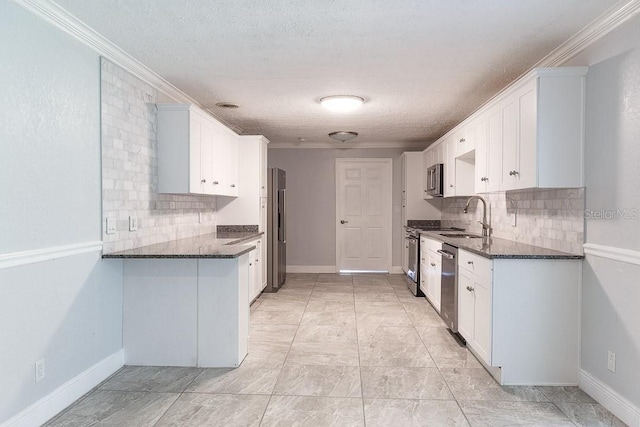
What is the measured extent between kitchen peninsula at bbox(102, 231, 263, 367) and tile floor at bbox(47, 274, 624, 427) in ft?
0.43

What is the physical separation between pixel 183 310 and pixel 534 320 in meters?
2.54

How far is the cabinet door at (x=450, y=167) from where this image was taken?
476 cm

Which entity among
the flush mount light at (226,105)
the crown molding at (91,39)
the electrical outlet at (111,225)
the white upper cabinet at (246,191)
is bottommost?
the electrical outlet at (111,225)

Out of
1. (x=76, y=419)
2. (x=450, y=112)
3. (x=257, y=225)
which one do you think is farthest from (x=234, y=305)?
(x=450, y=112)

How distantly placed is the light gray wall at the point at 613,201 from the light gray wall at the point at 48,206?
334 centimetres

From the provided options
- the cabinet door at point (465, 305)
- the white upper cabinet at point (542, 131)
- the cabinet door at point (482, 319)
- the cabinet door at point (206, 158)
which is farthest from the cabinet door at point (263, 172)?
the cabinet door at point (482, 319)

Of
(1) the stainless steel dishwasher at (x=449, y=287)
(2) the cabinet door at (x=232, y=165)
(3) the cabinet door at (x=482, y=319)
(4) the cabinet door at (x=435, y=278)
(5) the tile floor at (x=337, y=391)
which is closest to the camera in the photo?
(5) the tile floor at (x=337, y=391)

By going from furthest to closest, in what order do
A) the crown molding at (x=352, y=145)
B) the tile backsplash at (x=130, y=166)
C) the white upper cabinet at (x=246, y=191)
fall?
the crown molding at (x=352, y=145), the white upper cabinet at (x=246, y=191), the tile backsplash at (x=130, y=166)

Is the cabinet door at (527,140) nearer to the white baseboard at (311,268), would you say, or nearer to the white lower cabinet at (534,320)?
the white lower cabinet at (534,320)

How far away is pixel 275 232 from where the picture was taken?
5598mm

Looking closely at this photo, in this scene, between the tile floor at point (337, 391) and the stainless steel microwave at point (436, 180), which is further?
the stainless steel microwave at point (436, 180)

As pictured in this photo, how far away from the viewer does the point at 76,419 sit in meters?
2.23

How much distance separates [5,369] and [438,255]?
370 centimetres

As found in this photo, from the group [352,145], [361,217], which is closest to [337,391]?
[361,217]
